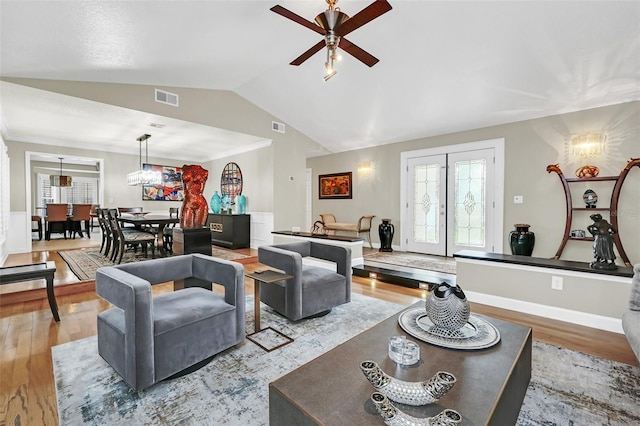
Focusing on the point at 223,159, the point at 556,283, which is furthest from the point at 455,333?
the point at 223,159

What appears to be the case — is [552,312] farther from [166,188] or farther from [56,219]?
[56,219]

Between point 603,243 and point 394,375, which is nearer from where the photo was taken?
point 394,375

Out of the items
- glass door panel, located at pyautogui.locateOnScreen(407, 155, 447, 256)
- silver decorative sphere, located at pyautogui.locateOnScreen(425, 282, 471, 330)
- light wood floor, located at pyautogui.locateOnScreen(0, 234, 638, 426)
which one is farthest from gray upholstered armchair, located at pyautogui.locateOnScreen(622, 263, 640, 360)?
glass door panel, located at pyautogui.locateOnScreen(407, 155, 447, 256)

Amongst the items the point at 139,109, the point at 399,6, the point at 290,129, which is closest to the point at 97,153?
the point at 139,109

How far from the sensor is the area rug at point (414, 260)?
479 centimetres

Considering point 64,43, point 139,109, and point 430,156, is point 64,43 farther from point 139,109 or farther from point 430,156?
point 430,156

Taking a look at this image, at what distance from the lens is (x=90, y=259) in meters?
5.16

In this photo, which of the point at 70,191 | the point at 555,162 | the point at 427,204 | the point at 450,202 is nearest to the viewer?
the point at 555,162

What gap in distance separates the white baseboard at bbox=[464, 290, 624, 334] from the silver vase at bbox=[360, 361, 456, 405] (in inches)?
102

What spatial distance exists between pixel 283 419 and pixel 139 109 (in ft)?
15.9

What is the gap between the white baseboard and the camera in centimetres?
263

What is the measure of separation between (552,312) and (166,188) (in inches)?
357

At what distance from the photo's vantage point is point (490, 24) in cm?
321

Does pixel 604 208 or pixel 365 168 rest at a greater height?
pixel 365 168
